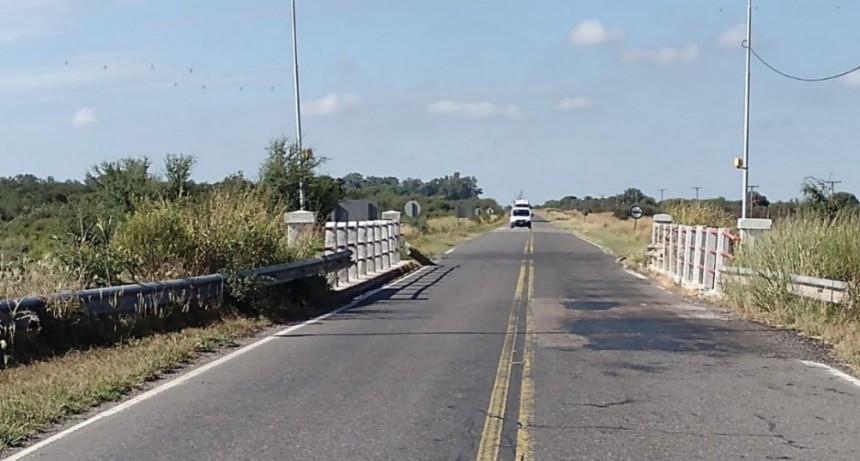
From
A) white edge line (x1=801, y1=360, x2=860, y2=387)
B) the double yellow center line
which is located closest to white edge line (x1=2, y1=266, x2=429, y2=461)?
the double yellow center line

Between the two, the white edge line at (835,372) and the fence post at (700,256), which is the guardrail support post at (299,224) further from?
the white edge line at (835,372)

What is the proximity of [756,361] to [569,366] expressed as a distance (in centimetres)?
242

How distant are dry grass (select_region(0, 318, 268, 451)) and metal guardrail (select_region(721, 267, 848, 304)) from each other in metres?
8.65

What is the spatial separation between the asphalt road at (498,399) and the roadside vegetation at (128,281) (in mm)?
706

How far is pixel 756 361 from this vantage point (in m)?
12.5

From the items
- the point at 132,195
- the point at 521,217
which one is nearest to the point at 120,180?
the point at 132,195

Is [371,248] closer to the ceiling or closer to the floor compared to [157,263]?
closer to the floor

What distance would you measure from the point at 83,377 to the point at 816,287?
10.8 metres

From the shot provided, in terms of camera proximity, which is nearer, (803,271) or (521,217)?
(803,271)

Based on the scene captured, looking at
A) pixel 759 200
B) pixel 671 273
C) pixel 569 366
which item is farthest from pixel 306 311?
pixel 759 200

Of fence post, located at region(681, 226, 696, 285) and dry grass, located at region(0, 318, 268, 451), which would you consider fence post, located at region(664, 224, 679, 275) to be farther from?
dry grass, located at region(0, 318, 268, 451)

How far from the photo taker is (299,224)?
22719mm

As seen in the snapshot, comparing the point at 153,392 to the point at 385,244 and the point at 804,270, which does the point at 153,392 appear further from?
the point at 385,244

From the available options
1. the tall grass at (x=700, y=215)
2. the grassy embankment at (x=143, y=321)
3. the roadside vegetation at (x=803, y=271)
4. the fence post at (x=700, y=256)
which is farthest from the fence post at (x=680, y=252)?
the grassy embankment at (x=143, y=321)
